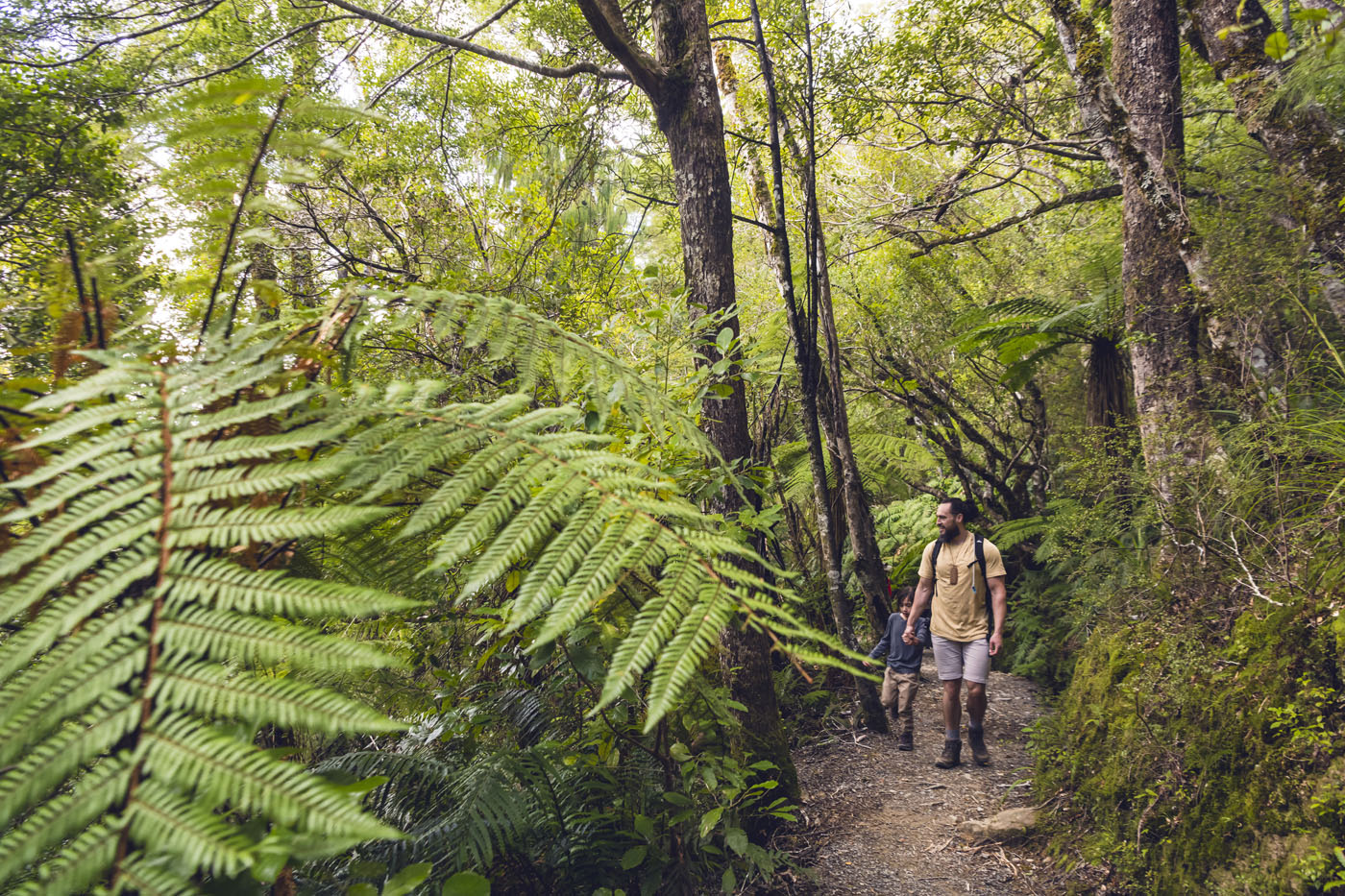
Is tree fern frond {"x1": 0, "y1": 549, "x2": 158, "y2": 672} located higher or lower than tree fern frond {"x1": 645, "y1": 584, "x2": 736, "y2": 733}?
higher

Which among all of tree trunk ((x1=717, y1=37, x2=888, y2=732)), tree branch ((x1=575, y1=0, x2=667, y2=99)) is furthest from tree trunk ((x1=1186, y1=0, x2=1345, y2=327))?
tree branch ((x1=575, y1=0, x2=667, y2=99))

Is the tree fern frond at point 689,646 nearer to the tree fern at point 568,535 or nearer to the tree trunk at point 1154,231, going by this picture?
the tree fern at point 568,535

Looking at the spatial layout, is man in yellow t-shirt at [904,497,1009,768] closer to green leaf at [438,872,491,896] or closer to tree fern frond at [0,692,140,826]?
green leaf at [438,872,491,896]

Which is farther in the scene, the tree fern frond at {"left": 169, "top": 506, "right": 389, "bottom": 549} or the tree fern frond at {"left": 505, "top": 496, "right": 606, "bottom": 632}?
the tree fern frond at {"left": 505, "top": 496, "right": 606, "bottom": 632}

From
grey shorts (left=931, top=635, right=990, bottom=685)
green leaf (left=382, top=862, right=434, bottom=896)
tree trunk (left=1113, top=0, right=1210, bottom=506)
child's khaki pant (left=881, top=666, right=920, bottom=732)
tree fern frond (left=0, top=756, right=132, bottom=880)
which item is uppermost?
tree trunk (left=1113, top=0, right=1210, bottom=506)

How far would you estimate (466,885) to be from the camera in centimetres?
122

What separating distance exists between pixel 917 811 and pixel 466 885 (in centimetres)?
332

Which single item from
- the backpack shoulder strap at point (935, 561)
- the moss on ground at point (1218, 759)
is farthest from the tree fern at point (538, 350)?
the backpack shoulder strap at point (935, 561)

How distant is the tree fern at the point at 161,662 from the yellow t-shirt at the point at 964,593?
4245 millimetres

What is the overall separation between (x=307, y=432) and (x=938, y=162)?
12562 millimetres

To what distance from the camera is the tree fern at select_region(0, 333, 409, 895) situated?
1.79 ft

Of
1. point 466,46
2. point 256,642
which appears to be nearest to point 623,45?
point 466,46

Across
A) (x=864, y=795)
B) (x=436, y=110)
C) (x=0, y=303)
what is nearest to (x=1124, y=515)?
(x=864, y=795)

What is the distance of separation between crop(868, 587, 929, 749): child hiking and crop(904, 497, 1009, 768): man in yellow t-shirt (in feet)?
0.99
